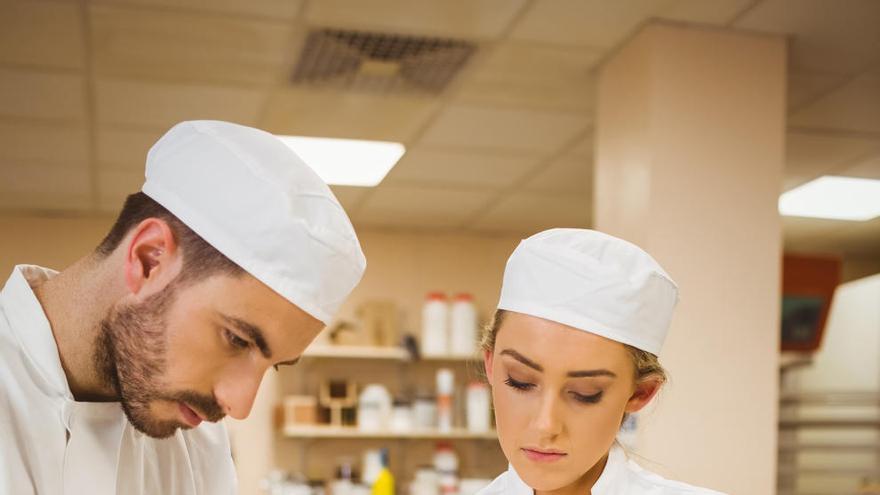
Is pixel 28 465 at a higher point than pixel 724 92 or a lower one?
lower

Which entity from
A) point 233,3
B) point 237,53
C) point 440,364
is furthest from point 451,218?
point 233,3

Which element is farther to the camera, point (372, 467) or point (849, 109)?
point (372, 467)

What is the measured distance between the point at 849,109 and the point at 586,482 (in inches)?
115

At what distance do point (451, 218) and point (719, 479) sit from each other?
3.33 m

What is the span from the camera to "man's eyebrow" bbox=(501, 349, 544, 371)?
145cm

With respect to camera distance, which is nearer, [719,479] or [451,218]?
[719,479]

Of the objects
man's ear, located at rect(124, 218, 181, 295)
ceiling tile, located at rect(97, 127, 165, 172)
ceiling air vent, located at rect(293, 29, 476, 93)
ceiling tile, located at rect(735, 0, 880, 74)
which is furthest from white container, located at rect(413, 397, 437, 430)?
man's ear, located at rect(124, 218, 181, 295)

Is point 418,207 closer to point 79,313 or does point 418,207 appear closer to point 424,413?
point 424,413

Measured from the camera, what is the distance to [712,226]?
3.18m

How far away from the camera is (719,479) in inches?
122

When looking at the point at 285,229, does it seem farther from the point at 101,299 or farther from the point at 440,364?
the point at 440,364

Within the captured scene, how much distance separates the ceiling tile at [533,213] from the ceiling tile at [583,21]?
2241 millimetres

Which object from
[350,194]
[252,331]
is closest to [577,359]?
[252,331]

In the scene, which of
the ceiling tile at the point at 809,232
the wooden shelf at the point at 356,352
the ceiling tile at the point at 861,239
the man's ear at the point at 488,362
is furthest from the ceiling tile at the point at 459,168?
the man's ear at the point at 488,362
